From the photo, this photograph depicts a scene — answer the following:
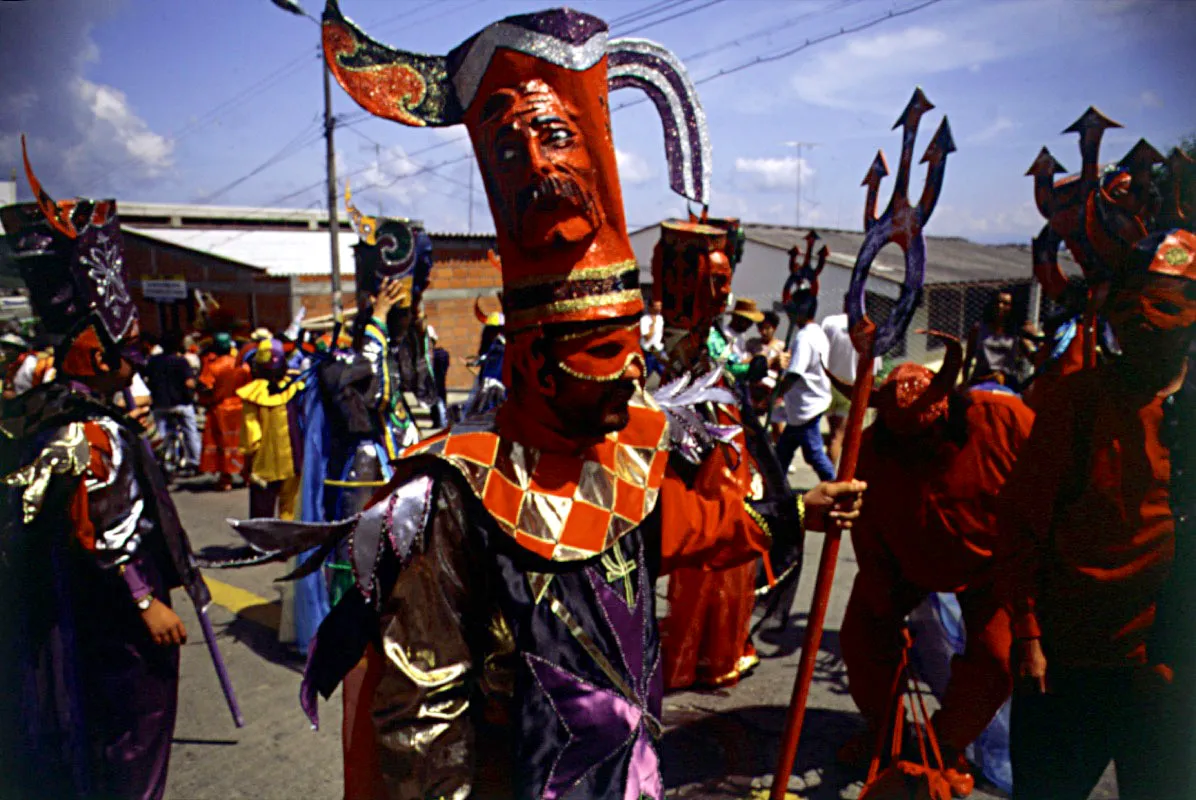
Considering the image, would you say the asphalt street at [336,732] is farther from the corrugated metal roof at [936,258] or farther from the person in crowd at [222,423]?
the corrugated metal roof at [936,258]

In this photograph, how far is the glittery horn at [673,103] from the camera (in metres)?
2.14

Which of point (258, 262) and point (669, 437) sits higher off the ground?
point (258, 262)

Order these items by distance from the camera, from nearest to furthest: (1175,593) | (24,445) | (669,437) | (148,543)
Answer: (669,437), (1175,593), (24,445), (148,543)

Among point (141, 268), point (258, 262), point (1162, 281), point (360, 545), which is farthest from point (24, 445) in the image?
point (141, 268)

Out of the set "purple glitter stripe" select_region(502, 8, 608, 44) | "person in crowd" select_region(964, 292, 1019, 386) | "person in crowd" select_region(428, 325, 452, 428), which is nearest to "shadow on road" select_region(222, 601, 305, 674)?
"person in crowd" select_region(428, 325, 452, 428)

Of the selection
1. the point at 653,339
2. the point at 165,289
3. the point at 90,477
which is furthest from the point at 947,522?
the point at 165,289

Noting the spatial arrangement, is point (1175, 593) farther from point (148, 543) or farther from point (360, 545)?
point (148, 543)

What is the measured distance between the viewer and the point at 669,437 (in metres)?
2.22

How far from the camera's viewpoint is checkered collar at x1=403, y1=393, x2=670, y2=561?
1848 millimetres

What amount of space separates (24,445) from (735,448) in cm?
243

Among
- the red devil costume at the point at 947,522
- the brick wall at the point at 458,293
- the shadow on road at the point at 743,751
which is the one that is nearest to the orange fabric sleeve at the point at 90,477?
the shadow on road at the point at 743,751

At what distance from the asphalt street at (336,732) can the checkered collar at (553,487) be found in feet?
6.86

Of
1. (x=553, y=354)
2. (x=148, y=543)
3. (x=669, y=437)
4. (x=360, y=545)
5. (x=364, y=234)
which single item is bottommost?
(x=148, y=543)

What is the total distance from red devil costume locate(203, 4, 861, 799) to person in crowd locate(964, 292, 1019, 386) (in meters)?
4.66
